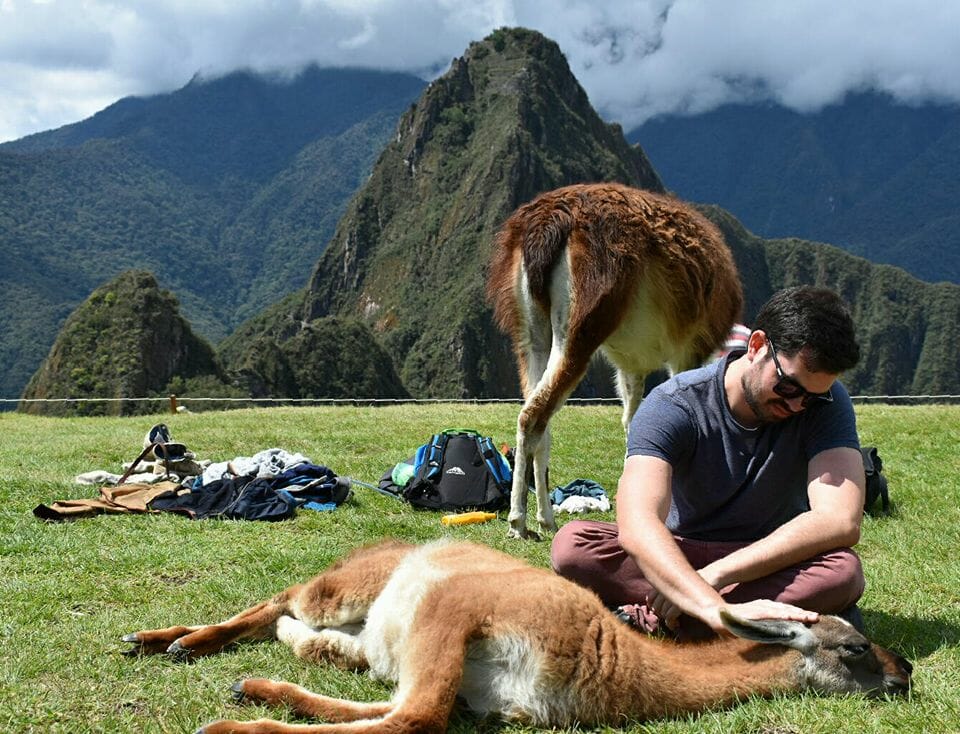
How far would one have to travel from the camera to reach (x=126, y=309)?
260 ft

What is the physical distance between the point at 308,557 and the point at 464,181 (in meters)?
155

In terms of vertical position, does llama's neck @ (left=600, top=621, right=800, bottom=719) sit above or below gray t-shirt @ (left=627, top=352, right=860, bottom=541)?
below

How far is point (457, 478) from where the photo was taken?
7477mm

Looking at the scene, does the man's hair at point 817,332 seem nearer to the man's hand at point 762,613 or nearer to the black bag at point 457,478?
the man's hand at point 762,613

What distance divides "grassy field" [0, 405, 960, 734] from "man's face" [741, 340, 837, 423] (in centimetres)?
114

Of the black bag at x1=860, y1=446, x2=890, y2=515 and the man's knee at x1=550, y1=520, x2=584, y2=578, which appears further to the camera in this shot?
the black bag at x1=860, y1=446, x2=890, y2=515

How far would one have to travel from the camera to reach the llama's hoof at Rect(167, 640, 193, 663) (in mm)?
3740

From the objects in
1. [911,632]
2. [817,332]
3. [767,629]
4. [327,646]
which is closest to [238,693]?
[327,646]

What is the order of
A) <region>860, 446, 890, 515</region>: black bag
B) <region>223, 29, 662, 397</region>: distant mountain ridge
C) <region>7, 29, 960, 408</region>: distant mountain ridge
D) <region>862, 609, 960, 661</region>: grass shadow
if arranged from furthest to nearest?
<region>7, 29, 960, 408</region>: distant mountain ridge
<region>223, 29, 662, 397</region>: distant mountain ridge
<region>860, 446, 890, 515</region>: black bag
<region>862, 609, 960, 661</region>: grass shadow

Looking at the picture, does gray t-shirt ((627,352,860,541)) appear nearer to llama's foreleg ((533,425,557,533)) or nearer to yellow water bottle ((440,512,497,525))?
llama's foreleg ((533,425,557,533))

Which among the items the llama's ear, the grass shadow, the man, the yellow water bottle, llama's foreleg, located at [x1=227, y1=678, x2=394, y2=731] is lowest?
llama's foreleg, located at [x1=227, y1=678, x2=394, y2=731]

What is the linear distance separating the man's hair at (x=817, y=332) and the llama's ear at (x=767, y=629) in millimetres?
1006

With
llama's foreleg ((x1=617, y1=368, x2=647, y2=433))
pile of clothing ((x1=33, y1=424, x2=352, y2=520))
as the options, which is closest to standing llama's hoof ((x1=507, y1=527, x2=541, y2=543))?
llama's foreleg ((x1=617, y1=368, x2=647, y2=433))

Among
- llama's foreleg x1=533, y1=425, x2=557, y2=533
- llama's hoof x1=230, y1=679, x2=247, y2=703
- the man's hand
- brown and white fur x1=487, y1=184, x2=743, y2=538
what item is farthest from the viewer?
llama's foreleg x1=533, y1=425, x2=557, y2=533
